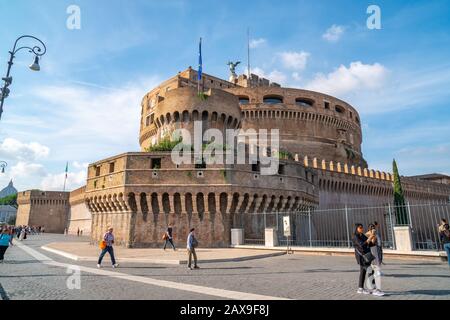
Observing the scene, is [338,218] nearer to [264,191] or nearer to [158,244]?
[264,191]

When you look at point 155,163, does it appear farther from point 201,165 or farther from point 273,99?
point 273,99

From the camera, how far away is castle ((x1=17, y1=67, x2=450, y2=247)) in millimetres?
18953

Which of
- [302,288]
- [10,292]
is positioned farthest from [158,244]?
[302,288]

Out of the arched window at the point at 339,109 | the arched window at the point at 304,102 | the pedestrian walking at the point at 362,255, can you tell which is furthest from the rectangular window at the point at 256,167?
the arched window at the point at 339,109

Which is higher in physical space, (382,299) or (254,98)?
(254,98)

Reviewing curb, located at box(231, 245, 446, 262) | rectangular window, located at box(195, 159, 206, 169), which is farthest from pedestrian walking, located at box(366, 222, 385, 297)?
rectangular window, located at box(195, 159, 206, 169)

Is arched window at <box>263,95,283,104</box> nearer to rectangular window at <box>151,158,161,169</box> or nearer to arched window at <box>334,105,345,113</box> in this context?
arched window at <box>334,105,345,113</box>

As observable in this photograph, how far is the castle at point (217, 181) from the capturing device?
62.2ft

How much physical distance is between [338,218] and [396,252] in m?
19.7

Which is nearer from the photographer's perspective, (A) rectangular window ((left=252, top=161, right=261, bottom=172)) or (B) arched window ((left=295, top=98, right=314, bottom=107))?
(A) rectangular window ((left=252, top=161, right=261, bottom=172))

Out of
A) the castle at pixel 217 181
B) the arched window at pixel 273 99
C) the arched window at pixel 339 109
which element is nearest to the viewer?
the castle at pixel 217 181

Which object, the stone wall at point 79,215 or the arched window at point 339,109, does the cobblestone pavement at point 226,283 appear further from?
the arched window at point 339,109

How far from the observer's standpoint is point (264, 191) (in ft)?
65.6
